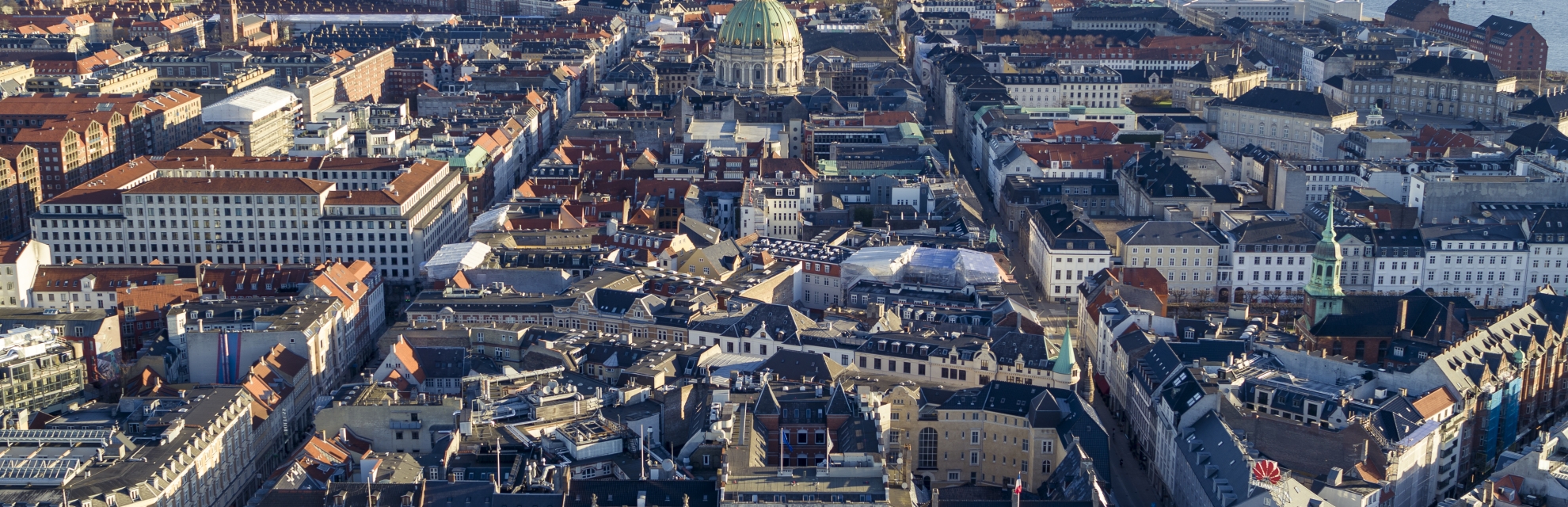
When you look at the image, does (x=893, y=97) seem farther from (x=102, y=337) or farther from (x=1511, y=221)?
(x=102, y=337)

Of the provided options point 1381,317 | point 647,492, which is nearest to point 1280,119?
point 1381,317

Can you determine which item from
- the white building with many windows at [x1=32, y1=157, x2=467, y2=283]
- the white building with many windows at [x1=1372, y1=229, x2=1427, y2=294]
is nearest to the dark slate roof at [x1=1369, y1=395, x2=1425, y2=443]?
the white building with many windows at [x1=1372, y1=229, x2=1427, y2=294]

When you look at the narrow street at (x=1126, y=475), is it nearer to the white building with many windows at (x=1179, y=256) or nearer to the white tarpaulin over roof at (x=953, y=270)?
the white tarpaulin over roof at (x=953, y=270)

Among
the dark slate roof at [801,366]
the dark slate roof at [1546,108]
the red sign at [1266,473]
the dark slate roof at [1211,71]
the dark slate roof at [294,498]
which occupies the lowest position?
the dark slate roof at [294,498]

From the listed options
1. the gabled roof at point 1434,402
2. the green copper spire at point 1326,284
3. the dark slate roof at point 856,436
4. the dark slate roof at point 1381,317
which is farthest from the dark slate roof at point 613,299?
the gabled roof at point 1434,402

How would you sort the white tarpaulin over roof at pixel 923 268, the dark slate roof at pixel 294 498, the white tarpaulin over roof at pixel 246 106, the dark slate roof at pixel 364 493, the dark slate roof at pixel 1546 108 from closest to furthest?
the dark slate roof at pixel 364 493, the dark slate roof at pixel 294 498, the white tarpaulin over roof at pixel 923 268, the white tarpaulin over roof at pixel 246 106, the dark slate roof at pixel 1546 108

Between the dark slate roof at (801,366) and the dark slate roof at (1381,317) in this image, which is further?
the dark slate roof at (1381,317)
